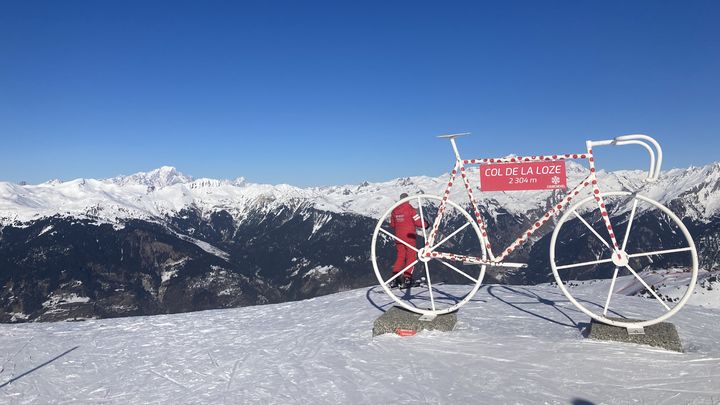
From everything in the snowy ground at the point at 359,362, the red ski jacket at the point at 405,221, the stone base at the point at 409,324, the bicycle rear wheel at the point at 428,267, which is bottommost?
the snowy ground at the point at 359,362

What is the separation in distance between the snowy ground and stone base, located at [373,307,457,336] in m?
0.28

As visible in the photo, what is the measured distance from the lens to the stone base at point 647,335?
411 inches

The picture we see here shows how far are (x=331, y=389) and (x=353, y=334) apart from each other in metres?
3.61

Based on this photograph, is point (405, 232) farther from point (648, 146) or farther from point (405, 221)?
point (648, 146)

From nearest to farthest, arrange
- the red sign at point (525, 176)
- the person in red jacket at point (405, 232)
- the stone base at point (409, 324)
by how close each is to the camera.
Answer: the red sign at point (525, 176) → the stone base at point (409, 324) → the person in red jacket at point (405, 232)

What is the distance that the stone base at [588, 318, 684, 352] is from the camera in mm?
10445

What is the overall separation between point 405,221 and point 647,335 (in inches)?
287

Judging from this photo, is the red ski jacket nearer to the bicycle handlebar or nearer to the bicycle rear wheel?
the bicycle rear wheel

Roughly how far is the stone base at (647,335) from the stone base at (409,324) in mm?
3593

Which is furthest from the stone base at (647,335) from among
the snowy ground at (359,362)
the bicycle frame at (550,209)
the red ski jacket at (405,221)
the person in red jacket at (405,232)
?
the red ski jacket at (405,221)

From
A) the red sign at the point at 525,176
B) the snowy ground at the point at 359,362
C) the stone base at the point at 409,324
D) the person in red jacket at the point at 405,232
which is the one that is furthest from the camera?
the person in red jacket at the point at 405,232

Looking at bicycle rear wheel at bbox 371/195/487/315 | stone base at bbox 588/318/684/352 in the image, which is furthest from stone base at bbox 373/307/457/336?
stone base at bbox 588/318/684/352

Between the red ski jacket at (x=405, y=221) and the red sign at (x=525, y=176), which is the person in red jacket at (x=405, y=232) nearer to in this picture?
the red ski jacket at (x=405, y=221)

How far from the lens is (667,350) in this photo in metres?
10.3
